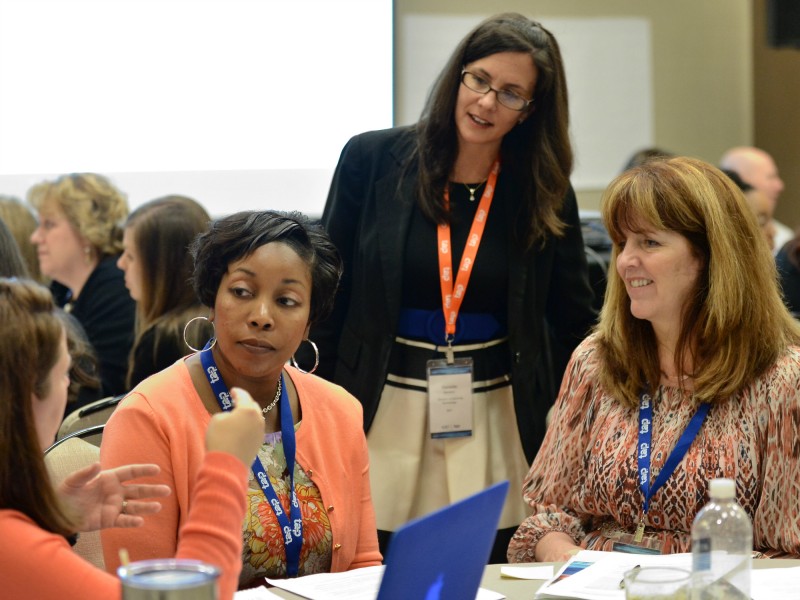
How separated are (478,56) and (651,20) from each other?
4.12 metres

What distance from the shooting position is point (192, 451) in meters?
2.06

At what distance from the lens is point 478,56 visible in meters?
3.01

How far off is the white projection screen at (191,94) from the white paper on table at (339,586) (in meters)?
3.79

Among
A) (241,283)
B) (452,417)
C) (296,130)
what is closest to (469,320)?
(452,417)

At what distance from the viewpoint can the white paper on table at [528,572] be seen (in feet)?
6.75

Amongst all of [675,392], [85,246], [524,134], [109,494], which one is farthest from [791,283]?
[109,494]

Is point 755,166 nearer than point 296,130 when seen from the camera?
No

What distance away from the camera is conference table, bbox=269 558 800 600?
1930 millimetres

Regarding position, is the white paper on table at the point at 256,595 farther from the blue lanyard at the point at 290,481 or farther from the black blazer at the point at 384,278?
the black blazer at the point at 384,278

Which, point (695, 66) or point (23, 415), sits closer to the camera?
point (23, 415)

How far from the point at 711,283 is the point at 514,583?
0.79m

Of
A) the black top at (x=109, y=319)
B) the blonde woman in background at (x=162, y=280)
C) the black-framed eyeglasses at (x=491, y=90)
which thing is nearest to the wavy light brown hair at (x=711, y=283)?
the black-framed eyeglasses at (x=491, y=90)

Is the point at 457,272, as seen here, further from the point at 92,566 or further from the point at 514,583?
the point at 92,566

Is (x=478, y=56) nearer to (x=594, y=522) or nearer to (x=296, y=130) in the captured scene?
(x=594, y=522)
